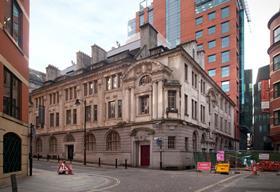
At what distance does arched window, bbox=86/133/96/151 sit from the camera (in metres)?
41.4

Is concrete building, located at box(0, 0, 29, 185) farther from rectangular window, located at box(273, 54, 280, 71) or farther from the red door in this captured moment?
rectangular window, located at box(273, 54, 280, 71)

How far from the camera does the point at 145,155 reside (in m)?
35.0

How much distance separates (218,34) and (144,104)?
136ft

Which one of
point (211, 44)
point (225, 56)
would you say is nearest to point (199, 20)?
point (211, 44)

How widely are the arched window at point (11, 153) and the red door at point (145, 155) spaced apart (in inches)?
721

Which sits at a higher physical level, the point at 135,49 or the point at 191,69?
the point at 135,49

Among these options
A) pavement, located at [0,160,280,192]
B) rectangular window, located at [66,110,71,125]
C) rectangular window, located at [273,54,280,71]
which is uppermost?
rectangular window, located at [273,54,280,71]

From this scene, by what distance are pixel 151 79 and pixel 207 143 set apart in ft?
44.0

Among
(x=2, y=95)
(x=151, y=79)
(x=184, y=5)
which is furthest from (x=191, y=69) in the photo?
(x=184, y=5)

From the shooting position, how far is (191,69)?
37.5 metres

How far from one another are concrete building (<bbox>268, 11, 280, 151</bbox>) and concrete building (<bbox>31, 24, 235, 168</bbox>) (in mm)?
8196

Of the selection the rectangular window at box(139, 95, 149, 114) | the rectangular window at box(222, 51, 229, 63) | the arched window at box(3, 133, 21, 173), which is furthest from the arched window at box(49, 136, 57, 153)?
the rectangular window at box(222, 51, 229, 63)

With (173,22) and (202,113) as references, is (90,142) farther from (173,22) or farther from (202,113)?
(173,22)

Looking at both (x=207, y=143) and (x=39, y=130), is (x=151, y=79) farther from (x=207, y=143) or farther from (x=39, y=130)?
(x=39, y=130)
